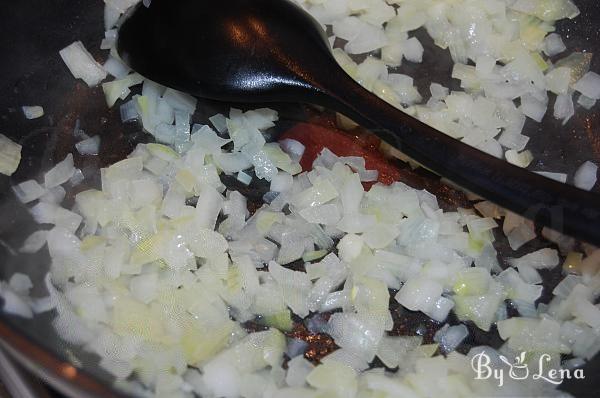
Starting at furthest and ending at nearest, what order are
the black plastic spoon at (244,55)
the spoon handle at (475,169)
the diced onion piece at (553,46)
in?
the diced onion piece at (553,46)
the black plastic spoon at (244,55)
the spoon handle at (475,169)

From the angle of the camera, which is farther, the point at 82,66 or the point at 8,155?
the point at 82,66

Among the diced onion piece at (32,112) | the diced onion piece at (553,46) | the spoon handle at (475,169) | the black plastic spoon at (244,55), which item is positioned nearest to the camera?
the spoon handle at (475,169)

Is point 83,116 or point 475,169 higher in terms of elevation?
point 475,169

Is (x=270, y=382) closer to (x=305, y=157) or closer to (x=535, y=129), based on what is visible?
A: (x=305, y=157)

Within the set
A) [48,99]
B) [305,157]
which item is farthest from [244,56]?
[48,99]

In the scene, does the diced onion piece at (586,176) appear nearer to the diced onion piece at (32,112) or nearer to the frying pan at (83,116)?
the frying pan at (83,116)

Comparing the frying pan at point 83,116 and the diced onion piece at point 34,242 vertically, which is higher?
the frying pan at point 83,116

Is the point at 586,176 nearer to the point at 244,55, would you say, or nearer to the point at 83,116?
the point at 244,55

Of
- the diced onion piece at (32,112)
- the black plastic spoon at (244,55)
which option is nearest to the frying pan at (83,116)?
the diced onion piece at (32,112)

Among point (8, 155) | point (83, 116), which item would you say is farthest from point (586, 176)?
point (8, 155)
